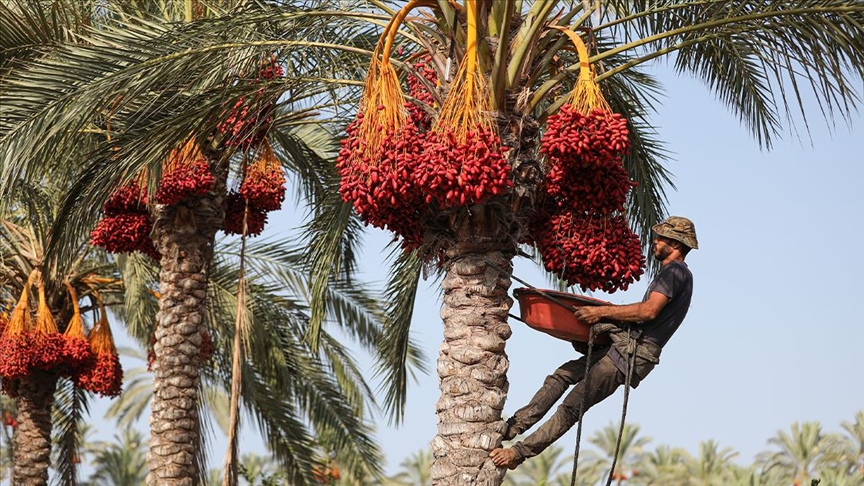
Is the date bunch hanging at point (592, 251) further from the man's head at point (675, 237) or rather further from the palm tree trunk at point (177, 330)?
the palm tree trunk at point (177, 330)

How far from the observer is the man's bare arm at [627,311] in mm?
6918

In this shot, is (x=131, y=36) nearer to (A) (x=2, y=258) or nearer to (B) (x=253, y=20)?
(B) (x=253, y=20)

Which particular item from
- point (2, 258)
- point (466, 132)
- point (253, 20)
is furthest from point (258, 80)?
point (2, 258)

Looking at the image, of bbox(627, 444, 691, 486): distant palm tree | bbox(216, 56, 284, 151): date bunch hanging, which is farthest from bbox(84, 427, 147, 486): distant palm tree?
bbox(216, 56, 284, 151): date bunch hanging

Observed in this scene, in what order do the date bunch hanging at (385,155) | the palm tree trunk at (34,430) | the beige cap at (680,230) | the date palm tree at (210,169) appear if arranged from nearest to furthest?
the date bunch hanging at (385,155), the beige cap at (680,230), the date palm tree at (210,169), the palm tree trunk at (34,430)

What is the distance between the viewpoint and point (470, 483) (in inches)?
257

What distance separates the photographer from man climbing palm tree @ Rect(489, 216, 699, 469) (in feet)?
22.7

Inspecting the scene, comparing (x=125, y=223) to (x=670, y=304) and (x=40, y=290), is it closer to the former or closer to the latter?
(x=40, y=290)

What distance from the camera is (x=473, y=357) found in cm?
661

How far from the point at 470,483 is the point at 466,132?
1.83m

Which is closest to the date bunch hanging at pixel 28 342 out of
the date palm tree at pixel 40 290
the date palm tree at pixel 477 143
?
the date palm tree at pixel 40 290

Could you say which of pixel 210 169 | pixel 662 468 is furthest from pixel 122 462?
pixel 210 169

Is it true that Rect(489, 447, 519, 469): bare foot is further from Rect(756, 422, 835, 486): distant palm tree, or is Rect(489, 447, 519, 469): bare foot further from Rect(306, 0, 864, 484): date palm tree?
Rect(756, 422, 835, 486): distant palm tree

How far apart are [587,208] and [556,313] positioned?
623 millimetres
